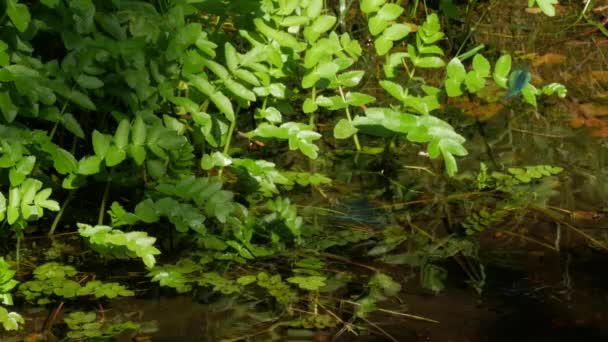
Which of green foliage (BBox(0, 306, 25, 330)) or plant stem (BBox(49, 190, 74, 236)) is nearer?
green foliage (BBox(0, 306, 25, 330))

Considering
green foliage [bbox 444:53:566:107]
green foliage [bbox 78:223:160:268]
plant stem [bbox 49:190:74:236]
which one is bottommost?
green foliage [bbox 78:223:160:268]

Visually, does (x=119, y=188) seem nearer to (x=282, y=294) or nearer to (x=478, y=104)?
(x=282, y=294)

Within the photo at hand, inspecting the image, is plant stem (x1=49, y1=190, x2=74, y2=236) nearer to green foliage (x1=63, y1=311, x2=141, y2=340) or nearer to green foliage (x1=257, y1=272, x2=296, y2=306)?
green foliage (x1=63, y1=311, x2=141, y2=340)

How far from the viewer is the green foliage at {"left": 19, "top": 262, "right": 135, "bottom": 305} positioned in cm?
267

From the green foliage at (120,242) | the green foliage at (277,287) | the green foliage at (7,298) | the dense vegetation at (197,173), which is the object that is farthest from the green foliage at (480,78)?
the green foliage at (7,298)

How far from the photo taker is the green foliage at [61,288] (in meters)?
2.67

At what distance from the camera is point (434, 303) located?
267cm

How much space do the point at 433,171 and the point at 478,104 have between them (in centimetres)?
71

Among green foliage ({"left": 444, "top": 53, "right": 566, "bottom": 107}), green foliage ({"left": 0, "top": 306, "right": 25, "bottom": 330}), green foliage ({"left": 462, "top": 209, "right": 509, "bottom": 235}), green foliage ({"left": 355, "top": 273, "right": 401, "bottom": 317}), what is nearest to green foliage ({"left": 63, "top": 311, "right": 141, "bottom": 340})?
green foliage ({"left": 0, "top": 306, "right": 25, "bottom": 330})

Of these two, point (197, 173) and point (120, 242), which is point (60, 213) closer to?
point (120, 242)

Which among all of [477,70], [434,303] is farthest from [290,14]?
[434,303]

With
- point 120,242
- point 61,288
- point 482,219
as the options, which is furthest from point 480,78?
point 61,288

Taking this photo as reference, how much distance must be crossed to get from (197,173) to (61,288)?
0.83 meters

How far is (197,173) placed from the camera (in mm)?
3416
